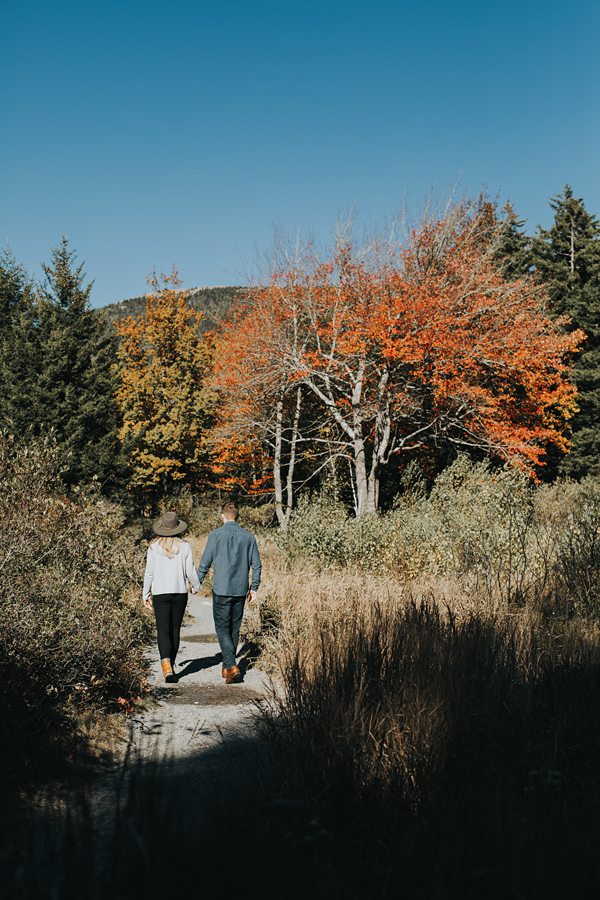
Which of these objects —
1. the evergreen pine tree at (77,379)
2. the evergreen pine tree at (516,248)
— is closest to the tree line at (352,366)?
the evergreen pine tree at (77,379)

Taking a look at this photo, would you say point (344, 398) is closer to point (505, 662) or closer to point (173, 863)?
point (505, 662)

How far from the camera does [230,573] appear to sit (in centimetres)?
799

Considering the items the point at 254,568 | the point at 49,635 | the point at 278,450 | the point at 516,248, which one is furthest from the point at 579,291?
the point at 49,635

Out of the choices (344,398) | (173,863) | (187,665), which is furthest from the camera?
(344,398)

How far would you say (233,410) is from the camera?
1088 inches

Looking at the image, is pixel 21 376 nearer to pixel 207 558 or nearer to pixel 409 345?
pixel 409 345

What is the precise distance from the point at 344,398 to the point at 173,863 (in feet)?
81.2

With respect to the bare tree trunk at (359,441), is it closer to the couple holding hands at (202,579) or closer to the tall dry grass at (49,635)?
the tall dry grass at (49,635)

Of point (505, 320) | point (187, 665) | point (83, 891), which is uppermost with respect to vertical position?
point (505, 320)

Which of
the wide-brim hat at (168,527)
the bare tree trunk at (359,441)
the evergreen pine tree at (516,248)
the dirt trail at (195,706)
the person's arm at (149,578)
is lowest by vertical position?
the dirt trail at (195,706)

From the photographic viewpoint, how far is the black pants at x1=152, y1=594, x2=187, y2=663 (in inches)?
308

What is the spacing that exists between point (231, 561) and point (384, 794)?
457 cm

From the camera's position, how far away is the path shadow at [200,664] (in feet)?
27.4

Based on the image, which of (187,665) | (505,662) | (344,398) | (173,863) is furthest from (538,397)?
(173,863)
